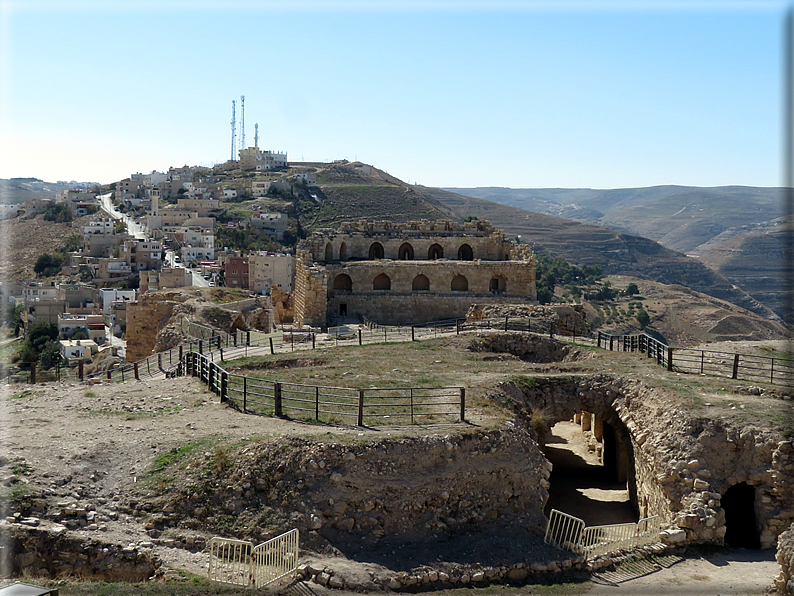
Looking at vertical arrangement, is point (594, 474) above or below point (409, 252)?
below

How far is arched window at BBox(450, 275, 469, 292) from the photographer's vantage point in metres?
39.4

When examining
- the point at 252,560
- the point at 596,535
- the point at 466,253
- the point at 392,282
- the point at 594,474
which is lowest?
the point at 594,474

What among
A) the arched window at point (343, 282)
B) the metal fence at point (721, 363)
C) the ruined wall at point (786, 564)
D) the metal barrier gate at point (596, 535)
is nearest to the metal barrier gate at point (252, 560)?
the metal barrier gate at point (596, 535)

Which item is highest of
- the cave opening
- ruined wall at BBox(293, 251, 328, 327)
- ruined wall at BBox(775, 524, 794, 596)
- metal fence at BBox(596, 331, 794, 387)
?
ruined wall at BBox(293, 251, 328, 327)

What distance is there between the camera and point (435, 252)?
4450cm

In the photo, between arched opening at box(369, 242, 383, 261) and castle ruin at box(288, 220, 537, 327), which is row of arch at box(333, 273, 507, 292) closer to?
castle ruin at box(288, 220, 537, 327)

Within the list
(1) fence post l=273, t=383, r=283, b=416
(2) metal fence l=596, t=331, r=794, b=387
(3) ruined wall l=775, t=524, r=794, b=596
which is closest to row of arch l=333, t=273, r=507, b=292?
(2) metal fence l=596, t=331, r=794, b=387

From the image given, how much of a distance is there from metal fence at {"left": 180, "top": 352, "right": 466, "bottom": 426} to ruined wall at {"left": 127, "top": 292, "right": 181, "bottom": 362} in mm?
15765

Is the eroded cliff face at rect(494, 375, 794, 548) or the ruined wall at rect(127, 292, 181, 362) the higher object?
the ruined wall at rect(127, 292, 181, 362)

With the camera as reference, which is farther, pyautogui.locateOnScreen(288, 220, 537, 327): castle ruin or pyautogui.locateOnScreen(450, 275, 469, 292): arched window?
pyautogui.locateOnScreen(450, 275, 469, 292): arched window

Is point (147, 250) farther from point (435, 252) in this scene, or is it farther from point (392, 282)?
point (392, 282)

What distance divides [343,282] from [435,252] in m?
7.28

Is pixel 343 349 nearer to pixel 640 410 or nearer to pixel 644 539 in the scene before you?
pixel 640 410

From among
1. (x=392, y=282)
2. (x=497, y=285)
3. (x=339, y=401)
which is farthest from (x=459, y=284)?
(x=339, y=401)
